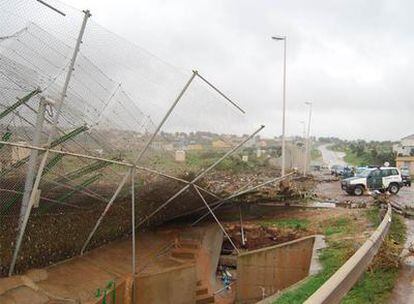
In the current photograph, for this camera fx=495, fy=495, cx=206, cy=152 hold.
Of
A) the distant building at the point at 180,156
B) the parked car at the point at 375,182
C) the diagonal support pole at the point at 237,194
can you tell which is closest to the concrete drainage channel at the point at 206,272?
the diagonal support pole at the point at 237,194

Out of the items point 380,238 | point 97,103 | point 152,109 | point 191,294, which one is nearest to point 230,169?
point 191,294

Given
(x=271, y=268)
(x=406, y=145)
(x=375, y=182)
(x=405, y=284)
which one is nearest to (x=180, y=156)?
(x=271, y=268)

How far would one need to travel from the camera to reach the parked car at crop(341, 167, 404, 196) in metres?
30.5

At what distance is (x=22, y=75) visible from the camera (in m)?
8.65

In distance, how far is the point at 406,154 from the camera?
254 ft

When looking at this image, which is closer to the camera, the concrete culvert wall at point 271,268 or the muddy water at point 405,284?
the muddy water at point 405,284

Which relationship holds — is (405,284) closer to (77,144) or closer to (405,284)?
(405,284)

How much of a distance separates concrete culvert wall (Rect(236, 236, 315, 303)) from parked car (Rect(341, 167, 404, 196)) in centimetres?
1623

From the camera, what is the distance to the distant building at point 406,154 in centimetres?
6656

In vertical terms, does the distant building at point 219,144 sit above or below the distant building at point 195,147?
above

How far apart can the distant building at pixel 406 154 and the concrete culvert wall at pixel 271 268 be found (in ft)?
165

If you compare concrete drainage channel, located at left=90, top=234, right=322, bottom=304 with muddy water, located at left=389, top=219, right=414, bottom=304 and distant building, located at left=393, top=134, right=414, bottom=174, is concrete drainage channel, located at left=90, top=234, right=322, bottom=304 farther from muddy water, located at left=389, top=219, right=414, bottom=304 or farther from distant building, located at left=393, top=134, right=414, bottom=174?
distant building, located at left=393, top=134, right=414, bottom=174

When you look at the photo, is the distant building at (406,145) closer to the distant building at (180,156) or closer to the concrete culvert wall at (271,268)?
the concrete culvert wall at (271,268)

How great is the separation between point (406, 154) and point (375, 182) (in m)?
51.0
